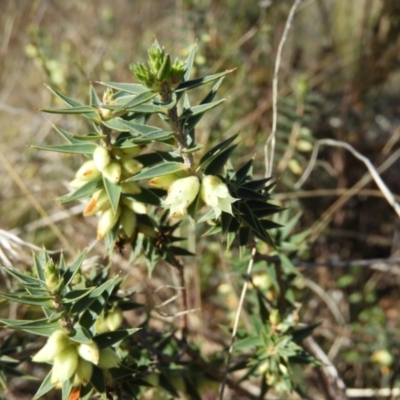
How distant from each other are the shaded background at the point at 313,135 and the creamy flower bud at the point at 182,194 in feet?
4.87

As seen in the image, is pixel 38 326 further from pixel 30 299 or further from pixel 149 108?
pixel 149 108

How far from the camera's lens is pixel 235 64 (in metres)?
3.39

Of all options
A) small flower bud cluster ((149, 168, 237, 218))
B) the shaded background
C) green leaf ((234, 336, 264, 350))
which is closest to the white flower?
small flower bud cluster ((149, 168, 237, 218))

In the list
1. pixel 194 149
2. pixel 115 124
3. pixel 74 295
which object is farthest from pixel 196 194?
pixel 74 295

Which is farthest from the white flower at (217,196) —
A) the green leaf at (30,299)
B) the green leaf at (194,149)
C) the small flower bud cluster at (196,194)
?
the green leaf at (30,299)

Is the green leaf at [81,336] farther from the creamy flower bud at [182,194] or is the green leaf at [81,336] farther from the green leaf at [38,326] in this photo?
the creamy flower bud at [182,194]

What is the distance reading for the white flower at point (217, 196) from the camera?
1.30 meters

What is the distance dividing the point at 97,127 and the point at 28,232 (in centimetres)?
A: 210

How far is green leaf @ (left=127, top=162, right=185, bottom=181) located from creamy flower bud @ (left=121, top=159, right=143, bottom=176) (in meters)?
0.10

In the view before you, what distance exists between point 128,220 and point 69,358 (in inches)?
15.0

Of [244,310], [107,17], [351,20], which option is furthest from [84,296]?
[351,20]

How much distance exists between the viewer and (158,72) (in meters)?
1.21

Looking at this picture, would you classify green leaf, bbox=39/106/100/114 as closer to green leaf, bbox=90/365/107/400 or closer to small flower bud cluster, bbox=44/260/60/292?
small flower bud cluster, bbox=44/260/60/292

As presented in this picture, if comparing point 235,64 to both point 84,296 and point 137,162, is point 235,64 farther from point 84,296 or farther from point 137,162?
point 84,296
